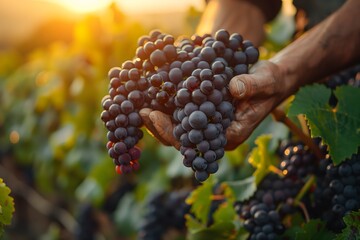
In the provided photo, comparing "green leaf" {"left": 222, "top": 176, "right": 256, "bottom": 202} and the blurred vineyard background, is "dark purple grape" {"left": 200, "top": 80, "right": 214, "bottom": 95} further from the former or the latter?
the blurred vineyard background

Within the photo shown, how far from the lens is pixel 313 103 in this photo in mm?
1395

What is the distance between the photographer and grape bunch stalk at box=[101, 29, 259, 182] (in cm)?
112

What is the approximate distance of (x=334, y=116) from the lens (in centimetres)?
142

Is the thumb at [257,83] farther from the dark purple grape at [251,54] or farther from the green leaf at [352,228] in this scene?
the green leaf at [352,228]

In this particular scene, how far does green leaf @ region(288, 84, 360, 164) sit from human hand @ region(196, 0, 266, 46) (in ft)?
1.61

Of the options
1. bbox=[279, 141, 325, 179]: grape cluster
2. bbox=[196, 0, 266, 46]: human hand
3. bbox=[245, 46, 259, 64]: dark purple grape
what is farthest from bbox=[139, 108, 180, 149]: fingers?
bbox=[196, 0, 266, 46]: human hand

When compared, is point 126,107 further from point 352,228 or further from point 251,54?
point 352,228

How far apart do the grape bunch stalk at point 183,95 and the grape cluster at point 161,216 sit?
1195 mm

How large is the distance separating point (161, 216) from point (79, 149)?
1176mm

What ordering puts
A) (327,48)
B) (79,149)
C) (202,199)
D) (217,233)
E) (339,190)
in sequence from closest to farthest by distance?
(339,190) → (327,48) → (217,233) → (202,199) → (79,149)

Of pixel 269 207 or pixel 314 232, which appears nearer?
pixel 314 232

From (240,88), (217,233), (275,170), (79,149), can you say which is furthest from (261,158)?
(79,149)

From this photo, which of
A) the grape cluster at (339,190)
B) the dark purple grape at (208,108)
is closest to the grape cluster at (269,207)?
the grape cluster at (339,190)

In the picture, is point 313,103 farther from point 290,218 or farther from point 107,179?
point 107,179
